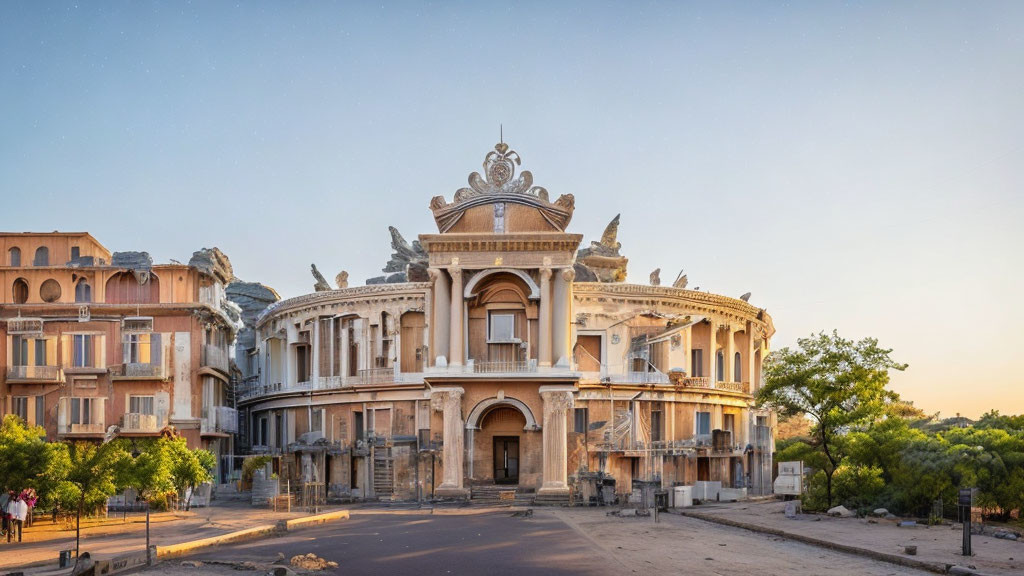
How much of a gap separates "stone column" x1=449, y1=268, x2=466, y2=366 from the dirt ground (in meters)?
14.2

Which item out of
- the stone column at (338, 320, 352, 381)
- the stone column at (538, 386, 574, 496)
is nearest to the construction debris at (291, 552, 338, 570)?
the stone column at (538, 386, 574, 496)

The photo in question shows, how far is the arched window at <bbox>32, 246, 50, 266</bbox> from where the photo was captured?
5512cm

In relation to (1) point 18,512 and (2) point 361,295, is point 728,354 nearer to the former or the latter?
(2) point 361,295

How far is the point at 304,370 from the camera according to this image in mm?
64000

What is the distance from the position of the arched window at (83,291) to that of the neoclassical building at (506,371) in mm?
13538


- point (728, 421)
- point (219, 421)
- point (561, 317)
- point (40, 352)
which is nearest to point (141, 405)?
point (219, 421)

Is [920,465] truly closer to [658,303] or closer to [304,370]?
[658,303]

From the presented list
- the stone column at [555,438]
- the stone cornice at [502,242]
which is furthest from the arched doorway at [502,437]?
the stone cornice at [502,242]

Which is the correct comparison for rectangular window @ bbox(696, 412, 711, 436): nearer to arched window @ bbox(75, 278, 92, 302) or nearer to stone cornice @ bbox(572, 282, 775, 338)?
stone cornice @ bbox(572, 282, 775, 338)

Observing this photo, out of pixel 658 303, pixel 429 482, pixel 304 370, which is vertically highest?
pixel 658 303

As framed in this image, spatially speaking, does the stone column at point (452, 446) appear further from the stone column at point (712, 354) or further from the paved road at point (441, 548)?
the stone column at point (712, 354)

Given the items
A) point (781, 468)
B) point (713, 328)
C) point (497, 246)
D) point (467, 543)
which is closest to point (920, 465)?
point (781, 468)

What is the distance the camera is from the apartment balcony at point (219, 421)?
178ft

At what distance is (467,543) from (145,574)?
10031 mm
